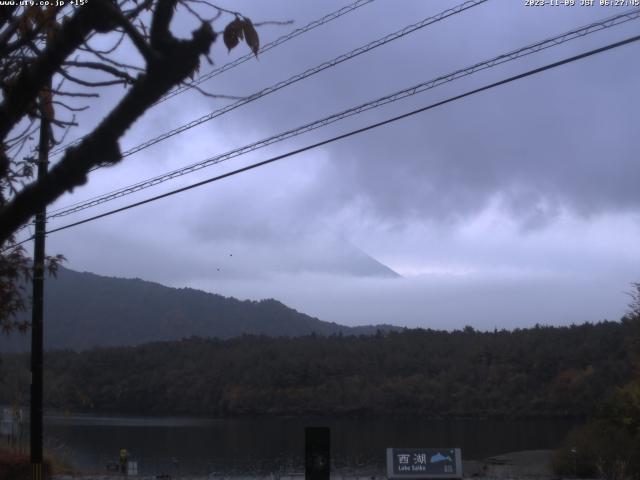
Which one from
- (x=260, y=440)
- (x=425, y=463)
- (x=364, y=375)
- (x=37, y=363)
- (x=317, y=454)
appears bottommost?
(x=260, y=440)

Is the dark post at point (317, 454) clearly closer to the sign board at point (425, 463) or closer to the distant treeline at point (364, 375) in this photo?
the sign board at point (425, 463)

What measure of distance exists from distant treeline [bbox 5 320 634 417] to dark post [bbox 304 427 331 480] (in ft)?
138

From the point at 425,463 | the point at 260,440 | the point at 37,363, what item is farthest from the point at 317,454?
the point at 260,440

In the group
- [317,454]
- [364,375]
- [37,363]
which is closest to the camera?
[317,454]

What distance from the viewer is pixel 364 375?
66.5 metres

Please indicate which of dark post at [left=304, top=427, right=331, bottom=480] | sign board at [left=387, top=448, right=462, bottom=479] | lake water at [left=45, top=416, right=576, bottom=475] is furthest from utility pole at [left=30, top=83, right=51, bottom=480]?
lake water at [left=45, top=416, right=576, bottom=475]

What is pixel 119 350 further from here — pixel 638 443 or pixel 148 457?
pixel 638 443

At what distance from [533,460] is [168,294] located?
408 ft

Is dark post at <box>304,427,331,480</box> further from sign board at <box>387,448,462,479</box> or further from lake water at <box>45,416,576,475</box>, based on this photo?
lake water at <box>45,416,576,475</box>

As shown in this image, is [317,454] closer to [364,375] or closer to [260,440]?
[260,440]

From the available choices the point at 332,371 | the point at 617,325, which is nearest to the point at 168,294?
the point at 332,371

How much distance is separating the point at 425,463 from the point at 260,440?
85.3ft

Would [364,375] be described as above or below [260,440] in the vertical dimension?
above

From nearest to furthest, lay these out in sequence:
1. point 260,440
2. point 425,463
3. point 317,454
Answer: point 317,454
point 425,463
point 260,440
